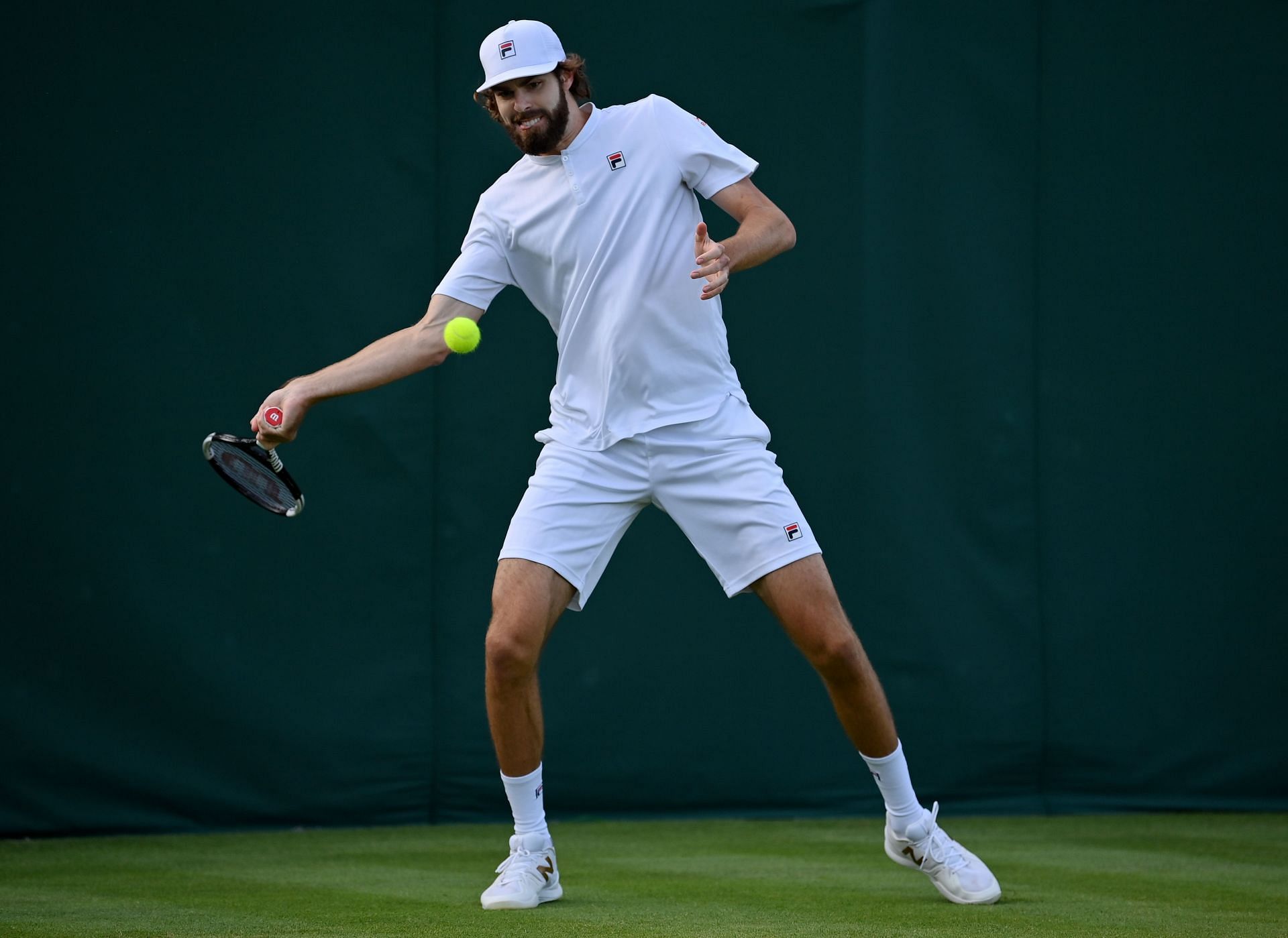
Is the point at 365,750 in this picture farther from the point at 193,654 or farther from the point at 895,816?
the point at 895,816

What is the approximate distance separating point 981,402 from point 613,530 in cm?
248

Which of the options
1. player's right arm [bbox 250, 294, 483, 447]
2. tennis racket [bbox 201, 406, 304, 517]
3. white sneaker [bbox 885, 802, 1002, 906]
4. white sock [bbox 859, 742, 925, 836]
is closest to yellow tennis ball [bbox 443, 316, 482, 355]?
Result: player's right arm [bbox 250, 294, 483, 447]

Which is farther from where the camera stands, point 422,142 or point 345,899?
point 422,142

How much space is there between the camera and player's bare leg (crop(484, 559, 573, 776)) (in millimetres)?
3705

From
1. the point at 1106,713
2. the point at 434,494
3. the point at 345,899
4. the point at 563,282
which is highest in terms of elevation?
the point at 563,282

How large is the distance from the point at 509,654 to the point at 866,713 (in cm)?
81

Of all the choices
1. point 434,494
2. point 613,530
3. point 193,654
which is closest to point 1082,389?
point 434,494

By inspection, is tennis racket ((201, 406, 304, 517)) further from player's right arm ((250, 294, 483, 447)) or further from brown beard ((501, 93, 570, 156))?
brown beard ((501, 93, 570, 156))

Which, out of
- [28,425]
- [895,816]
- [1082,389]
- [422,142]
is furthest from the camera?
[1082,389]

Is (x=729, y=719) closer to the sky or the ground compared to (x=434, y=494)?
closer to the ground

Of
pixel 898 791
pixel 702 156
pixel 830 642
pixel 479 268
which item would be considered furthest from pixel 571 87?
pixel 898 791

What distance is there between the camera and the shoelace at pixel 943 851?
3.78 metres

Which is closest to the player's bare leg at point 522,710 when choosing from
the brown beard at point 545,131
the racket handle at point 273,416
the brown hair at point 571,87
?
the racket handle at point 273,416

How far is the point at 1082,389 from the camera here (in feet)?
19.8
